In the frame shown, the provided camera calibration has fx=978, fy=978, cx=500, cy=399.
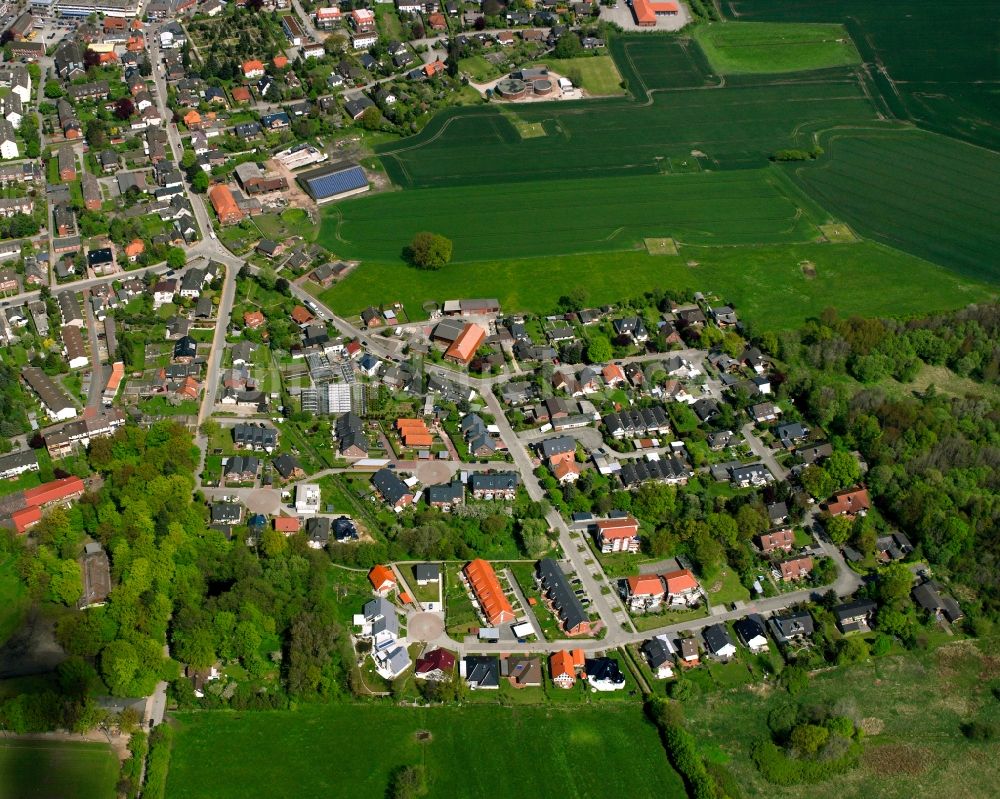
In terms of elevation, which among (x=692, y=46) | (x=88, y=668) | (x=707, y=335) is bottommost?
(x=88, y=668)

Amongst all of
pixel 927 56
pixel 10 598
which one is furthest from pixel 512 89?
pixel 10 598

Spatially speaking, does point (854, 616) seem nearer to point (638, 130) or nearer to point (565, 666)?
point (565, 666)

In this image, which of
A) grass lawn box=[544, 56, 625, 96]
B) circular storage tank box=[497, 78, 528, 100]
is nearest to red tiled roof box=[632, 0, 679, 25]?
grass lawn box=[544, 56, 625, 96]

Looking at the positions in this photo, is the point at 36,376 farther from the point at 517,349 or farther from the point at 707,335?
the point at 707,335

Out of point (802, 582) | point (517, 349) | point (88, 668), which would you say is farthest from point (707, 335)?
point (88, 668)

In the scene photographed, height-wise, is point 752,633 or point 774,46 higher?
point 774,46
